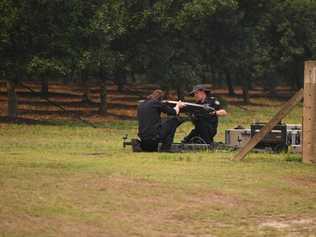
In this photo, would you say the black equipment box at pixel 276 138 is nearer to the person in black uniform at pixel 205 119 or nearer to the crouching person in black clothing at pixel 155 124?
the person in black uniform at pixel 205 119

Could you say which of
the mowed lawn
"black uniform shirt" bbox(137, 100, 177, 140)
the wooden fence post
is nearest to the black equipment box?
the mowed lawn

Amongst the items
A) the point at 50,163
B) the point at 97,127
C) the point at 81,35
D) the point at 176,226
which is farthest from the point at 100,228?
the point at 81,35

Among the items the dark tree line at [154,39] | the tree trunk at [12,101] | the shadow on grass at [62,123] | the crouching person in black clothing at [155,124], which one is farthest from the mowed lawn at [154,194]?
the tree trunk at [12,101]

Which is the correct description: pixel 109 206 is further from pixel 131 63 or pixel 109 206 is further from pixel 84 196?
pixel 131 63

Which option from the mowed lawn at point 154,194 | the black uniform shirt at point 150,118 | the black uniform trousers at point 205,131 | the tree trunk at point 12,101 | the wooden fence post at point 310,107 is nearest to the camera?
the mowed lawn at point 154,194

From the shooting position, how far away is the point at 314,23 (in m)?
54.5

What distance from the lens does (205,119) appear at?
19.8 meters

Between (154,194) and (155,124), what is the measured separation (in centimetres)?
632

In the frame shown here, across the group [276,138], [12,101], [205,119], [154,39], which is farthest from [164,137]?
[154,39]

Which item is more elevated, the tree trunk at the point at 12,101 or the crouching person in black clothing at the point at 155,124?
the tree trunk at the point at 12,101

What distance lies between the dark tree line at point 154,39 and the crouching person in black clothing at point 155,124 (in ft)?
44.4

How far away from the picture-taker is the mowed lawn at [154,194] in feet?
34.1

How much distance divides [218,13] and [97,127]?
16475mm

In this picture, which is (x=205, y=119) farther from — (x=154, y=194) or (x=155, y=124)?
(x=154, y=194)
